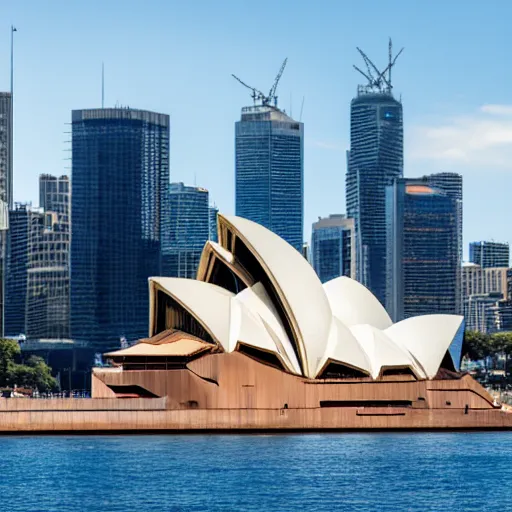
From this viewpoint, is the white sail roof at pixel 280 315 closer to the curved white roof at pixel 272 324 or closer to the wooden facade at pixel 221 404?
the curved white roof at pixel 272 324

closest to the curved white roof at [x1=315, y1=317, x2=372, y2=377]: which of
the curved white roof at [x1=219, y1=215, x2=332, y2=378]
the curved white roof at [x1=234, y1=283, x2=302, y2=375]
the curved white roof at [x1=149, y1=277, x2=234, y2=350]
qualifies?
the curved white roof at [x1=219, y1=215, x2=332, y2=378]

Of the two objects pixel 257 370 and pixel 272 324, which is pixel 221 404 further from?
pixel 272 324

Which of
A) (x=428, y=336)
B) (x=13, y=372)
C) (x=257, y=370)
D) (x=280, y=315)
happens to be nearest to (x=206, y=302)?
(x=280, y=315)

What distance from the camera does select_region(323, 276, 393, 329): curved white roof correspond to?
9662cm

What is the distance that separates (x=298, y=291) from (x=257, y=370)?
5156mm

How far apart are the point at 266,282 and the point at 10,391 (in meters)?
60.0

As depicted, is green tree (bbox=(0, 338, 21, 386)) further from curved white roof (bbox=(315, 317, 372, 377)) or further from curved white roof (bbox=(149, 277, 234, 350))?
curved white roof (bbox=(315, 317, 372, 377))

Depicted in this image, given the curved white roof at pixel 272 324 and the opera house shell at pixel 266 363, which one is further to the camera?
the curved white roof at pixel 272 324

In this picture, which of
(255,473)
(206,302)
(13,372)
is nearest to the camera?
(255,473)

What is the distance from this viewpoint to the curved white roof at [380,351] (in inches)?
3593

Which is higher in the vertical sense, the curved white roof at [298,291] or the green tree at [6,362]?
the curved white roof at [298,291]

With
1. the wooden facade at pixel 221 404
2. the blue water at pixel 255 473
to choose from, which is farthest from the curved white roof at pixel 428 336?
the blue water at pixel 255 473

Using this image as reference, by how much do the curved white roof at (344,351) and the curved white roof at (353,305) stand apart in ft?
14.9

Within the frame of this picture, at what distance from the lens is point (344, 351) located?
294 feet
